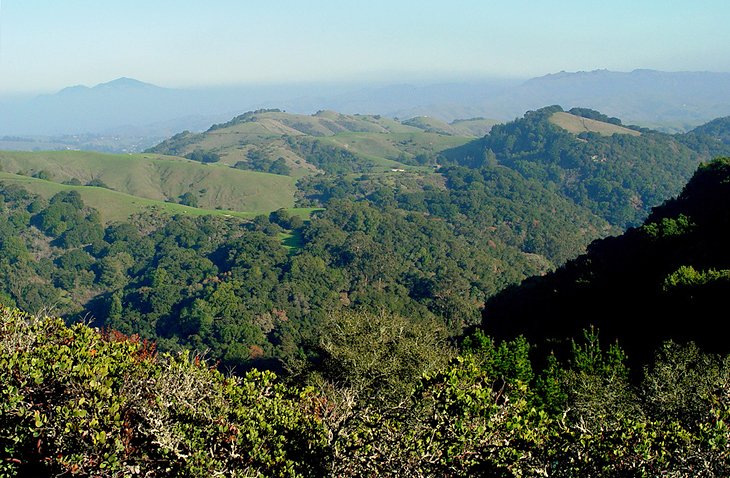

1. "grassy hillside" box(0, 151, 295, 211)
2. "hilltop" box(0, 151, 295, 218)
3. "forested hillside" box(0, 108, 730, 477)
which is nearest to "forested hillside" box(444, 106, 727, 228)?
"forested hillside" box(0, 108, 730, 477)

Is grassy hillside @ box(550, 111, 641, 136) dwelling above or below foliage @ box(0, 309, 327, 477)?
above

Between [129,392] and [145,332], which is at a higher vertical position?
[129,392]

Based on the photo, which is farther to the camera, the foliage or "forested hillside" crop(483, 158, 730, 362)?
"forested hillside" crop(483, 158, 730, 362)

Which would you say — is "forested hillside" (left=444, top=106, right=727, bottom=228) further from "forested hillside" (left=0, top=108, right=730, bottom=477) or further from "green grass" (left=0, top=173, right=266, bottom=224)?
"green grass" (left=0, top=173, right=266, bottom=224)

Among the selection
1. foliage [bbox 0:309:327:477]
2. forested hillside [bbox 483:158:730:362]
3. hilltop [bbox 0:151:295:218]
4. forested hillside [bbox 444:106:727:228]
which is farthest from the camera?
forested hillside [bbox 444:106:727:228]

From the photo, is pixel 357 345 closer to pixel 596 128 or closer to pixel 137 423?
pixel 137 423

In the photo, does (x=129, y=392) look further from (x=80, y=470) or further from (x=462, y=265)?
(x=462, y=265)

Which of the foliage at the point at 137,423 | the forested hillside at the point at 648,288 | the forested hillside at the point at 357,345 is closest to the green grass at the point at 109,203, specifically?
the forested hillside at the point at 357,345

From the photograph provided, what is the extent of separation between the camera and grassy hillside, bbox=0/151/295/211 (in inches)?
5969

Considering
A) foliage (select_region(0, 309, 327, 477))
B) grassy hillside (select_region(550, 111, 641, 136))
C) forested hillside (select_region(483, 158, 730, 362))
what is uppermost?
grassy hillside (select_region(550, 111, 641, 136))

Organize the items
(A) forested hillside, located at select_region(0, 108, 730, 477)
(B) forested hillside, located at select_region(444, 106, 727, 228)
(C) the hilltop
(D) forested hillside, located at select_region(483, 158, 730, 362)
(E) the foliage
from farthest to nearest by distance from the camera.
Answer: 1. (B) forested hillside, located at select_region(444, 106, 727, 228)
2. (C) the hilltop
3. (D) forested hillside, located at select_region(483, 158, 730, 362)
4. (A) forested hillside, located at select_region(0, 108, 730, 477)
5. (E) the foliage

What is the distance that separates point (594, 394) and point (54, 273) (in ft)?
342

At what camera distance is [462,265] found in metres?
97.7

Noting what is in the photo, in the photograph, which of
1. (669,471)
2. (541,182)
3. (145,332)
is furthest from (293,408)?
(541,182)
